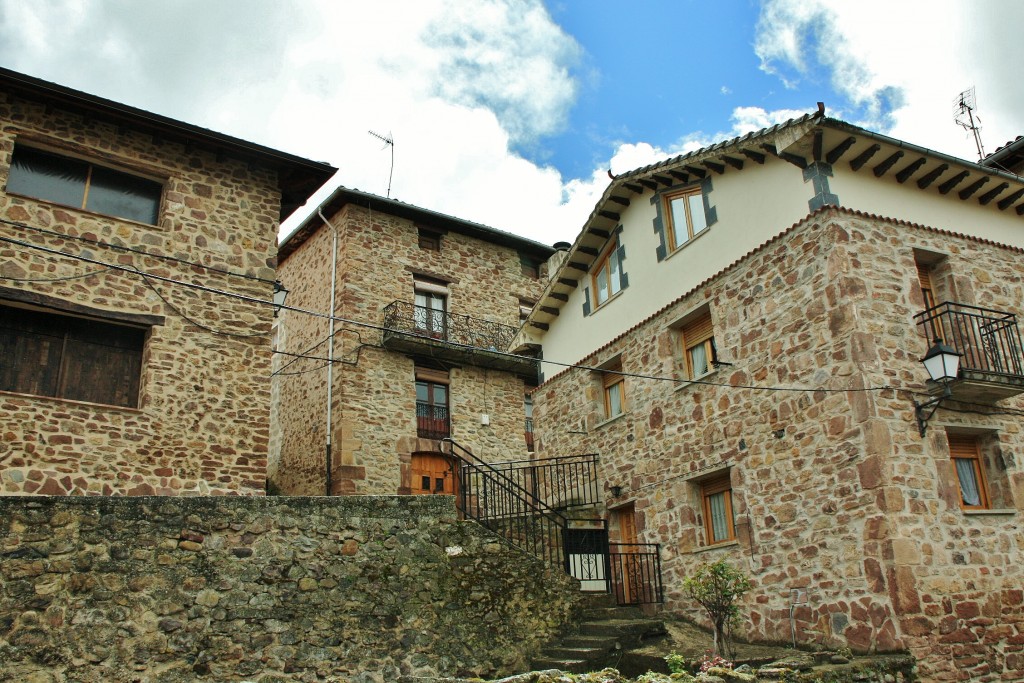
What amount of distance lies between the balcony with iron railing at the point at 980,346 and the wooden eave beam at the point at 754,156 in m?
2.71

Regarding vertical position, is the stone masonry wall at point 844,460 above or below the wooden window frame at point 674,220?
below

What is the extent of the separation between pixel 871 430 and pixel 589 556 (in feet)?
14.0

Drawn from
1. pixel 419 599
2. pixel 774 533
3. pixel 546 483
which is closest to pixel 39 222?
pixel 419 599

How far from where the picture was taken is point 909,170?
10.0m

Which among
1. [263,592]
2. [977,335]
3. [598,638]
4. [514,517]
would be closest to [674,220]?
[977,335]

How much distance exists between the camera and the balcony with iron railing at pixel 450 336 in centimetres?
1877

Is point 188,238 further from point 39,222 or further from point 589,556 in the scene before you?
point 589,556

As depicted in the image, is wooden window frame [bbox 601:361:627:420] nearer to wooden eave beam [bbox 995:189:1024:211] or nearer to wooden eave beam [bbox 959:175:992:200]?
wooden eave beam [bbox 959:175:992:200]

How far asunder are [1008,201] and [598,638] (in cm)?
795

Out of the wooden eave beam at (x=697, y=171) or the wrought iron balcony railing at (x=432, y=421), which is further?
the wrought iron balcony railing at (x=432, y=421)

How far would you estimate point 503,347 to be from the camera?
67.8 feet

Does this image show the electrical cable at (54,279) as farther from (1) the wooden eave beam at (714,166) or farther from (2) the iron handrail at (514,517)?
(1) the wooden eave beam at (714,166)

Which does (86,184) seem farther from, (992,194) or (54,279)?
(992,194)

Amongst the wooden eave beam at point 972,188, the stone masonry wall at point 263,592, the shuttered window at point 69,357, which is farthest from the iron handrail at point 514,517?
the wooden eave beam at point 972,188
